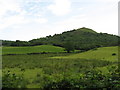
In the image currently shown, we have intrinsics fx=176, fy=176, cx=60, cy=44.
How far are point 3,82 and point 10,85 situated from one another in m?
0.83

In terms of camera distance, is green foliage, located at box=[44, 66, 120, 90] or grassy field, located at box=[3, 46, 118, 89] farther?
grassy field, located at box=[3, 46, 118, 89]

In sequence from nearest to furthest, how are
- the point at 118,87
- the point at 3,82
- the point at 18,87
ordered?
the point at 118,87, the point at 18,87, the point at 3,82

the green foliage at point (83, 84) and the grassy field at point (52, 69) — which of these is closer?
the green foliage at point (83, 84)

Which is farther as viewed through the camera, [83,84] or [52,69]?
[52,69]

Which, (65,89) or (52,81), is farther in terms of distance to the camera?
(52,81)

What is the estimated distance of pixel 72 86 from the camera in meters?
11.2

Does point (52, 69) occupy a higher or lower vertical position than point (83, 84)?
lower

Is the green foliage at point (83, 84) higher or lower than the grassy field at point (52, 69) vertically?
higher

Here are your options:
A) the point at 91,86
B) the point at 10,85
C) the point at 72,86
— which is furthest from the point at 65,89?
the point at 10,85

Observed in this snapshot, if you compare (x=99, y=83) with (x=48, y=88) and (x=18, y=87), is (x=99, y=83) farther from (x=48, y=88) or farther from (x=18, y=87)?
(x=18, y=87)

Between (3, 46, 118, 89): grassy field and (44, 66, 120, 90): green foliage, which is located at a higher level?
(44, 66, 120, 90): green foliage

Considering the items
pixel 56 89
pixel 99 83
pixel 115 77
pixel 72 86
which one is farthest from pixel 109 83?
pixel 56 89

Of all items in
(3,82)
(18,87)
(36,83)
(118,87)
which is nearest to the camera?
(118,87)

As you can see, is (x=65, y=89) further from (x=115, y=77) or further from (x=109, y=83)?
(x=115, y=77)
